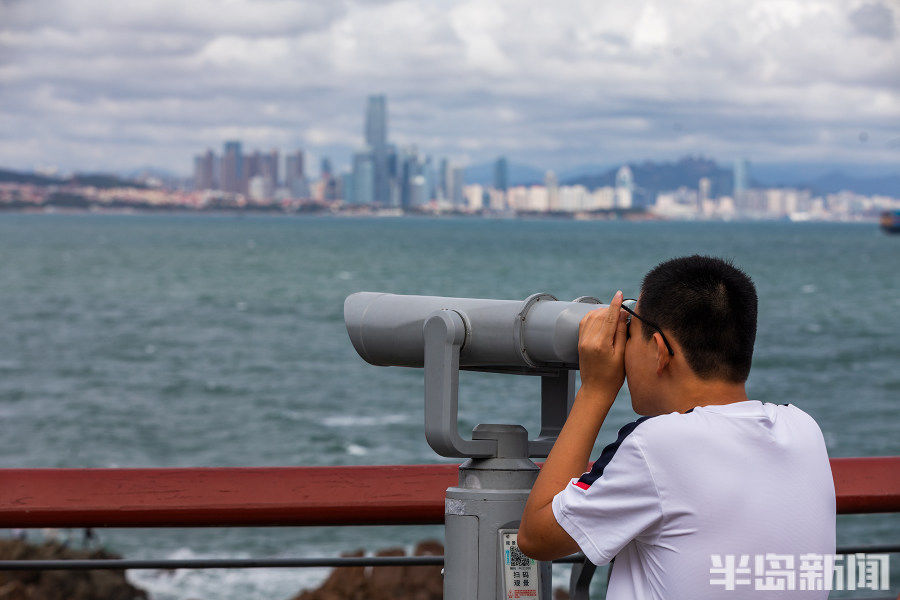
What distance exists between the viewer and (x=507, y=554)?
164 cm

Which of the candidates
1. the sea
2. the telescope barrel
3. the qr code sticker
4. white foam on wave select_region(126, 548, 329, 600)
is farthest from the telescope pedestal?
white foam on wave select_region(126, 548, 329, 600)

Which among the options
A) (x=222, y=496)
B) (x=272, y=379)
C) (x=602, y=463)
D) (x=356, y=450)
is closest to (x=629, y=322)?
(x=602, y=463)

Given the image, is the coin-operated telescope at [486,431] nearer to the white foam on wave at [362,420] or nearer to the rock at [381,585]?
the rock at [381,585]

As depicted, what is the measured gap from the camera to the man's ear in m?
1.49

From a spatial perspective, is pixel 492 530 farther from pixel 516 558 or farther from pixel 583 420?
pixel 583 420

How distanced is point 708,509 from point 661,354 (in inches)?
8.4

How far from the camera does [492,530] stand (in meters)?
1.65

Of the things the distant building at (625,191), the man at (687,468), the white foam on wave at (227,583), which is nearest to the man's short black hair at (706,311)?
the man at (687,468)

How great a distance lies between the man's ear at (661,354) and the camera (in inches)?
58.7

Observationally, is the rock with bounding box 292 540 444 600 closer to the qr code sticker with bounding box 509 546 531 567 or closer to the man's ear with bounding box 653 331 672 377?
the qr code sticker with bounding box 509 546 531 567

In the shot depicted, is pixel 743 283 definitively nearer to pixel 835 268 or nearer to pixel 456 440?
pixel 456 440

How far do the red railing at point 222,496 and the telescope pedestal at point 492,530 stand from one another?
0.37 meters

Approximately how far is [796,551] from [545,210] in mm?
197995

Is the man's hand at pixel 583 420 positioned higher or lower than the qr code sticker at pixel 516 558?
higher
